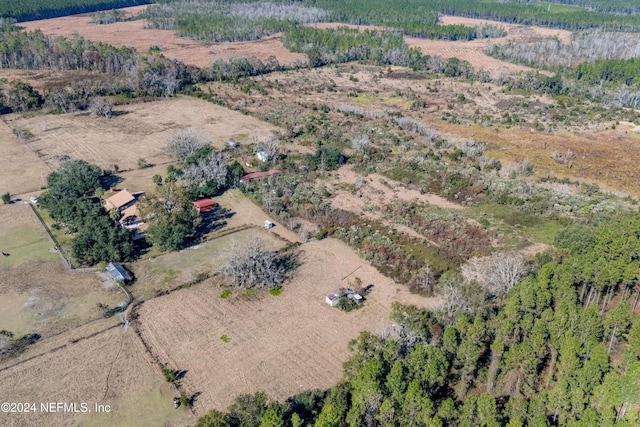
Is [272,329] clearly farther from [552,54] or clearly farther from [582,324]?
[552,54]

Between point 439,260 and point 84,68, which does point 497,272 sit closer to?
point 439,260

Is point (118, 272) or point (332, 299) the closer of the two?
point (332, 299)

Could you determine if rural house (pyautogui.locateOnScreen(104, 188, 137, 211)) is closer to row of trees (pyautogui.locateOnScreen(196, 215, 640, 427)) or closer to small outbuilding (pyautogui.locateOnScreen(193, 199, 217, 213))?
small outbuilding (pyautogui.locateOnScreen(193, 199, 217, 213))

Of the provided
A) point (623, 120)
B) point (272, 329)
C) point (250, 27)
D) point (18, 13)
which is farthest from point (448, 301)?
point (18, 13)

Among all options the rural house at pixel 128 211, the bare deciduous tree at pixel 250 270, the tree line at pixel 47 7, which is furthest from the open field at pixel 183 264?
the tree line at pixel 47 7

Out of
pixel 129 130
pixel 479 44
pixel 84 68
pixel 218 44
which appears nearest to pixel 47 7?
pixel 218 44

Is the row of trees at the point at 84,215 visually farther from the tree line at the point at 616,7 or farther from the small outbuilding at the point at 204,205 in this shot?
the tree line at the point at 616,7
